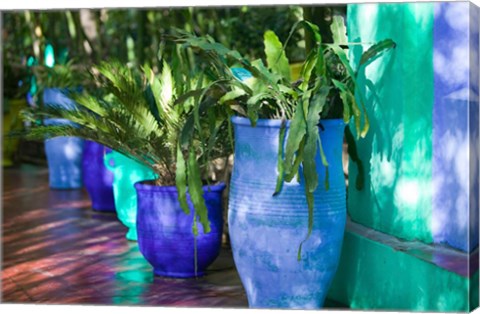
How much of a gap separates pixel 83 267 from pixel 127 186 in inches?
42.0

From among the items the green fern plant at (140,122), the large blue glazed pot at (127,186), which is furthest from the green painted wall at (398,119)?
the large blue glazed pot at (127,186)

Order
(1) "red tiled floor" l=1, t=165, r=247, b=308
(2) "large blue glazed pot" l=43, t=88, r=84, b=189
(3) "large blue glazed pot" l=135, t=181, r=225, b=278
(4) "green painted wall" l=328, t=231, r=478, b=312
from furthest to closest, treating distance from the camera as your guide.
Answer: (2) "large blue glazed pot" l=43, t=88, r=84, b=189
(3) "large blue glazed pot" l=135, t=181, r=225, b=278
(1) "red tiled floor" l=1, t=165, r=247, b=308
(4) "green painted wall" l=328, t=231, r=478, b=312

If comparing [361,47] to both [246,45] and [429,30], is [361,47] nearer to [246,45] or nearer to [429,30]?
[429,30]

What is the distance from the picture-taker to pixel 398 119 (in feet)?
17.3

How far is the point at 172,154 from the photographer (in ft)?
21.0

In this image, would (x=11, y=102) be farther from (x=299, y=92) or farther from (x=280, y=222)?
(x=280, y=222)

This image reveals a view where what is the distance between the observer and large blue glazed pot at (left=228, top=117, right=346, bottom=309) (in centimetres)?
512

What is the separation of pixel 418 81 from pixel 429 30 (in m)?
0.26

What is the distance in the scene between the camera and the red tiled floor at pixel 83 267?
5996mm

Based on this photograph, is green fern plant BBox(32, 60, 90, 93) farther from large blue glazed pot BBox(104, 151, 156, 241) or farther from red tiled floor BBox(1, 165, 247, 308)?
large blue glazed pot BBox(104, 151, 156, 241)

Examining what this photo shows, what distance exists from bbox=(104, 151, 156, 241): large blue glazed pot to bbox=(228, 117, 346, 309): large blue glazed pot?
8.05 ft

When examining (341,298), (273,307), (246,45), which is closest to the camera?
(273,307)

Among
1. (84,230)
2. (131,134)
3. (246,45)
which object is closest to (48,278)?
(131,134)

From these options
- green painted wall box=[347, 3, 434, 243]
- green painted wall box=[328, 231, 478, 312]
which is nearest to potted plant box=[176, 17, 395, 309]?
green painted wall box=[347, 3, 434, 243]
